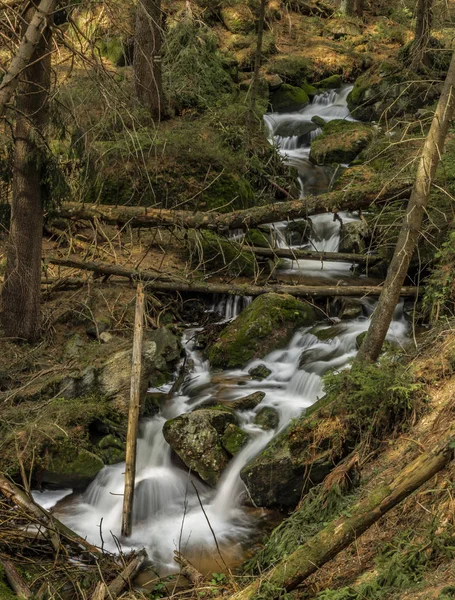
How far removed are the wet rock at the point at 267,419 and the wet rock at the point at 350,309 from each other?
2800 mm

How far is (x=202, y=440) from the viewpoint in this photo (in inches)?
335

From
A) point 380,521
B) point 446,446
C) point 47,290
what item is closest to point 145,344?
point 47,290

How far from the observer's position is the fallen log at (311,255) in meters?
12.8

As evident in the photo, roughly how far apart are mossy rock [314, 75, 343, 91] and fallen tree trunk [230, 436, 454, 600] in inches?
716

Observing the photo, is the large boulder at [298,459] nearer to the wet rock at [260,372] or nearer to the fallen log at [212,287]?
the wet rock at [260,372]

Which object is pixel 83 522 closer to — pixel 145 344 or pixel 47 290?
pixel 145 344

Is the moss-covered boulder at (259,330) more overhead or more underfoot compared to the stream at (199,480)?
more overhead

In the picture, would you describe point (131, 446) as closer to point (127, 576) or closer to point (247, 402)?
point (127, 576)

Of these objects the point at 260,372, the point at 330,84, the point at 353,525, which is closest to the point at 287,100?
the point at 330,84

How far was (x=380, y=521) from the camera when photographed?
5.64 meters

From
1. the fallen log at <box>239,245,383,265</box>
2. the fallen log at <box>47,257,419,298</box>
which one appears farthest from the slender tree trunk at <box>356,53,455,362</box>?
the fallen log at <box>239,245,383,265</box>

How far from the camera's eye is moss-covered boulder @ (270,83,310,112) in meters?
20.3

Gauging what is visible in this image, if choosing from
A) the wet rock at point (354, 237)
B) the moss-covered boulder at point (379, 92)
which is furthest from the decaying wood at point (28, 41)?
the moss-covered boulder at point (379, 92)

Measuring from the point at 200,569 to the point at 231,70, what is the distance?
16399 mm
